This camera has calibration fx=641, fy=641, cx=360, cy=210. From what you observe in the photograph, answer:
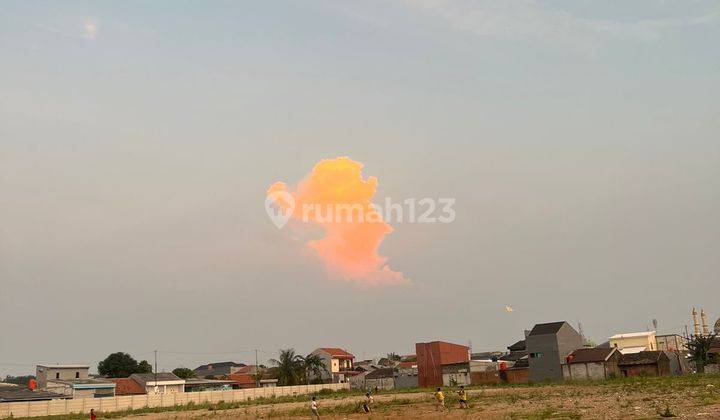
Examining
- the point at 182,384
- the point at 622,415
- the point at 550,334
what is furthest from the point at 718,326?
the point at 622,415

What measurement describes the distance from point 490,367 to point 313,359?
29.1 metres

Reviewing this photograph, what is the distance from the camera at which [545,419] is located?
32.3m

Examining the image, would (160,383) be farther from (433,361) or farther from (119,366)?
(433,361)

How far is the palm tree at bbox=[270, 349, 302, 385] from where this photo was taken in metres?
99.4

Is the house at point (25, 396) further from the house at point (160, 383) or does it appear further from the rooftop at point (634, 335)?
the rooftop at point (634, 335)

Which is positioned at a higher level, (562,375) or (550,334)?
(550,334)

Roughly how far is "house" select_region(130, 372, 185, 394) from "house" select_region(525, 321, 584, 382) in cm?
5046

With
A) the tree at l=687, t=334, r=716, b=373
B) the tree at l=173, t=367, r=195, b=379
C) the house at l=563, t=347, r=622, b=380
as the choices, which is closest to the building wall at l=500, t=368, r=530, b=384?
the house at l=563, t=347, r=622, b=380

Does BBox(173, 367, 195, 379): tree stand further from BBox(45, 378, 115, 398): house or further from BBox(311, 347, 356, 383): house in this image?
BBox(45, 378, 115, 398): house

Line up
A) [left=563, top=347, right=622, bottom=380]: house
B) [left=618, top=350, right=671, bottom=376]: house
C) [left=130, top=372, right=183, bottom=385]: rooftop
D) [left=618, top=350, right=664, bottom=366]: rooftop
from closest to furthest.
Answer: [left=618, top=350, right=671, bottom=376]: house, [left=618, top=350, right=664, bottom=366]: rooftop, [left=563, top=347, right=622, bottom=380]: house, [left=130, top=372, right=183, bottom=385]: rooftop

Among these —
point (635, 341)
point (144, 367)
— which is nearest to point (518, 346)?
point (635, 341)

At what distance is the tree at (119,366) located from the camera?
120m

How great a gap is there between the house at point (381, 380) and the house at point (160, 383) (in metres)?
28.2

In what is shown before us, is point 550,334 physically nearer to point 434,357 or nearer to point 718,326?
point 434,357
